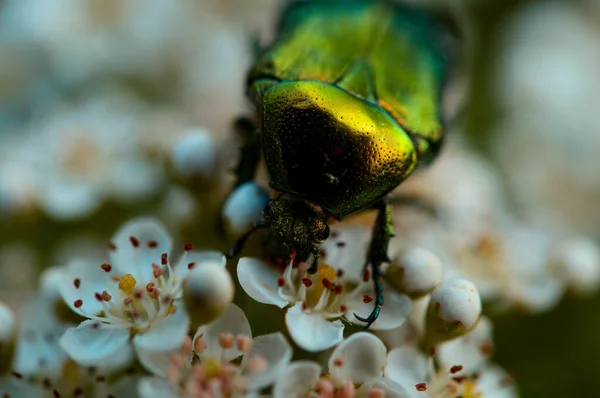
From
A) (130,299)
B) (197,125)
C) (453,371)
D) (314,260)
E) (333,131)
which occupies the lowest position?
(197,125)

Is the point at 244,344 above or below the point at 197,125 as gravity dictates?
above

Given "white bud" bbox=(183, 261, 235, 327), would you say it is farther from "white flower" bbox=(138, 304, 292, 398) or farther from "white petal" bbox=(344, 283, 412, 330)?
"white petal" bbox=(344, 283, 412, 330)

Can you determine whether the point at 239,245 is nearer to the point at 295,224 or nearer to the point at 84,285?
the point at 295,224

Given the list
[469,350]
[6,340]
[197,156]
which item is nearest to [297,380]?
[469,350]

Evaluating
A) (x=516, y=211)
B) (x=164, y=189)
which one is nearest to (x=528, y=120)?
(x=516, y=211)

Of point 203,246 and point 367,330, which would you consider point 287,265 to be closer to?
point 367,330

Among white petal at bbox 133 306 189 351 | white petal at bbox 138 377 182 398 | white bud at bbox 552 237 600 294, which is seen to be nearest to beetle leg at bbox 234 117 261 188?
white petal at bbox 133 306 189 351
